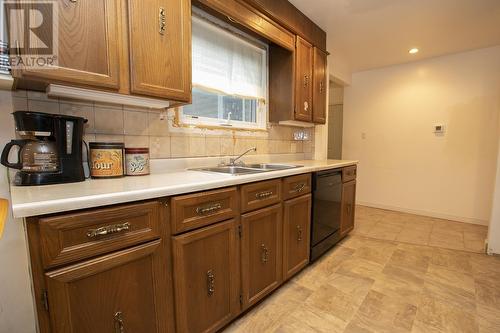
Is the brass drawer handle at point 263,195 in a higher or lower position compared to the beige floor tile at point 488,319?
higher

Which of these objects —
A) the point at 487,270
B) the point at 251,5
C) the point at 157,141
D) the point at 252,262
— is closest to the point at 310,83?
the point at 251,5

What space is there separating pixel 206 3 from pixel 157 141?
0.93 m

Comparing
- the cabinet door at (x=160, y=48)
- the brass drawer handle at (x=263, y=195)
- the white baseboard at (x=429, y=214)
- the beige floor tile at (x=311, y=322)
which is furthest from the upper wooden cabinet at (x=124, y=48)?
the white baseboard at (x=429, y=214)

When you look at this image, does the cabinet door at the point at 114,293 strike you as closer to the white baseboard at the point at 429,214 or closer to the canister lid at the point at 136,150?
the canister lid at the point at 136,150

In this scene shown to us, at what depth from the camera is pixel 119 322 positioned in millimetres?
883

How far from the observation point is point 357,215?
350 centimetres

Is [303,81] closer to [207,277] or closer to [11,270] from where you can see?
[207,277]

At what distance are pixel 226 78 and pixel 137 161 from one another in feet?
3.58

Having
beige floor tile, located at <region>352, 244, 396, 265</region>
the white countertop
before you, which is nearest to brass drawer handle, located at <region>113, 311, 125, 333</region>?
the white countertop

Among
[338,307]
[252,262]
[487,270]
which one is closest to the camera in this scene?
[252,262]

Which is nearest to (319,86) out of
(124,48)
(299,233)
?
(299,233)

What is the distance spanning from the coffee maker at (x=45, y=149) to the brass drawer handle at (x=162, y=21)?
607mm

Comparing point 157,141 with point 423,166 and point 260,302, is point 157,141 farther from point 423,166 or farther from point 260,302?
point 423,166

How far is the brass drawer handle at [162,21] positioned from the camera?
1.19 metres
